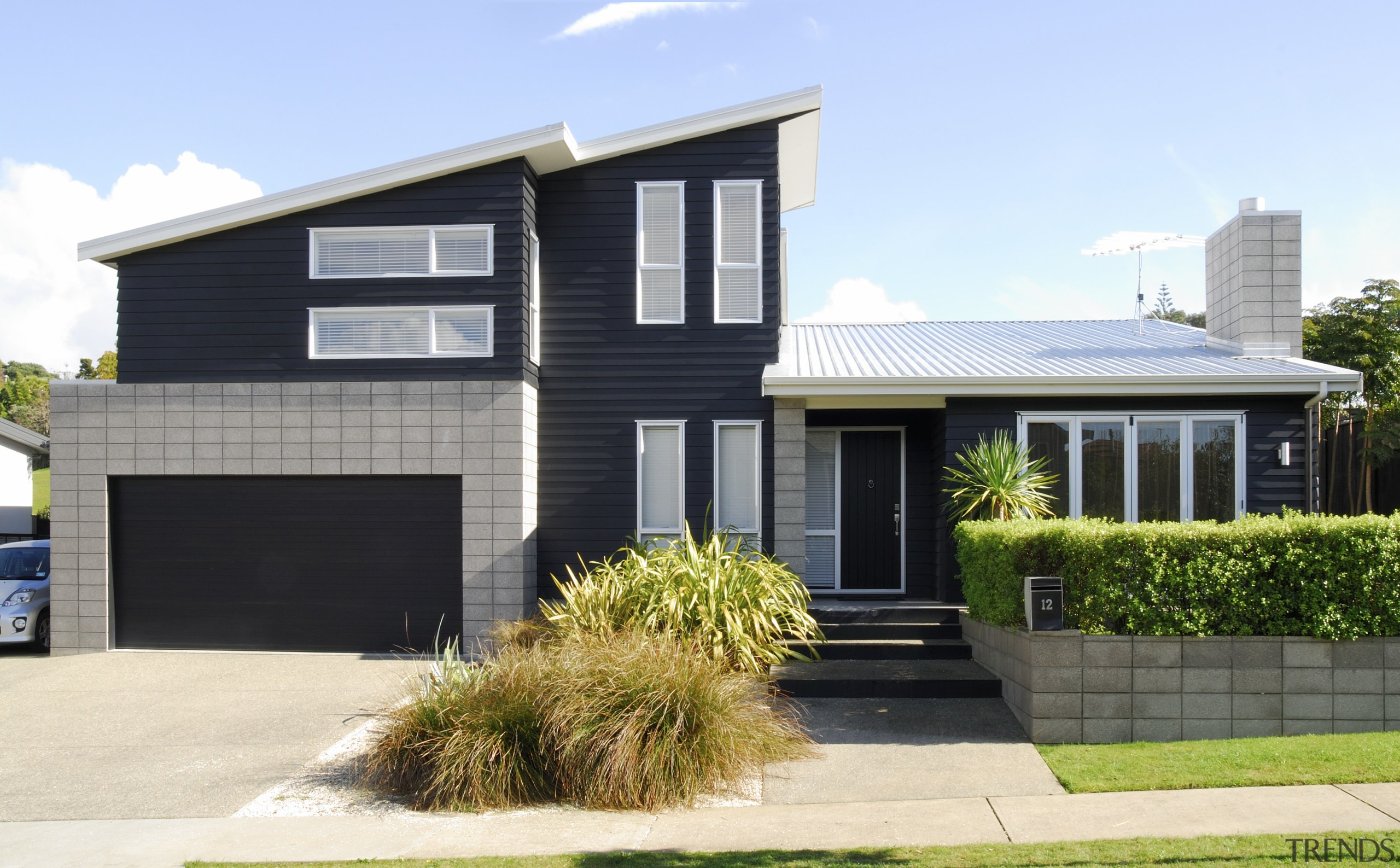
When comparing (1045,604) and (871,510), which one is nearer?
(1045,604)

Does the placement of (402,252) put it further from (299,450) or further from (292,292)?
(299,450)

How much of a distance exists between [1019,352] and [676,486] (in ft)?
16.4

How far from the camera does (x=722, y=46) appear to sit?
36.2 feet

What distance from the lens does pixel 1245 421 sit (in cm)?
1141

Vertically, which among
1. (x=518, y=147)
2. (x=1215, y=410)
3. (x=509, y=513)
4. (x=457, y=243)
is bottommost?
(x=509, y=513)

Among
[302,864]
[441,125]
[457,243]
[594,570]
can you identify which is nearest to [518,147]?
[457,243]

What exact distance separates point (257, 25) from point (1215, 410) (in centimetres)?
1177

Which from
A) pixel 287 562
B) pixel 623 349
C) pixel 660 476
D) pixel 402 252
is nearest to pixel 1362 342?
pixel 660 476

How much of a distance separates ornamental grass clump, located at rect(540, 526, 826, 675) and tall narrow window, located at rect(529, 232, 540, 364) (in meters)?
3.19

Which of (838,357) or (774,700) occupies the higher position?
(838,357)

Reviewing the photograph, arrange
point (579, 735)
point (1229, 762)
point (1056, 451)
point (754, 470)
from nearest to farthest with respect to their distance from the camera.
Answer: point (579, 735), point (1229, 762), point (1056, 451), point (754, 470)

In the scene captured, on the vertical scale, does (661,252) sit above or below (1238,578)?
above

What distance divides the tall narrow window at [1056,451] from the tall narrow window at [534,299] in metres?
6.04

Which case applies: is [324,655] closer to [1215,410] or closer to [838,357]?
[838,357]
